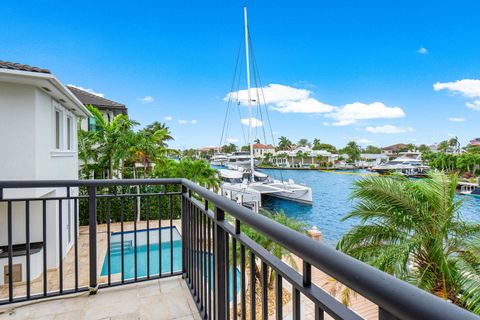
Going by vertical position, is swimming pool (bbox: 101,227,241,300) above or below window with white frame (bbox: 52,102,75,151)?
below

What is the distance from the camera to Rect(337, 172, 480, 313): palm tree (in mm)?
4746

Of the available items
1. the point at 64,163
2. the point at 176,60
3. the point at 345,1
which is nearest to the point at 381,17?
the point at 345,1

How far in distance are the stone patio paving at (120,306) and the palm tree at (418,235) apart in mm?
3627

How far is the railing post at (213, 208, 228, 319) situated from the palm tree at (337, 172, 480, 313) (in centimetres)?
393

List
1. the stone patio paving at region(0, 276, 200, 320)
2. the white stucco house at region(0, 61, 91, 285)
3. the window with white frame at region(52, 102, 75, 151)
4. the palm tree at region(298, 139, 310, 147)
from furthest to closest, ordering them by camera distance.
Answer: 1. the palm tree at region(298, 139, 310, 147)
2. the window with white frame at region(52, 102, 75, 151)
3. the white stucco house at region(0, 61, 91, 285)
4. the stone patio paving at region(0, 276, 200, 320)

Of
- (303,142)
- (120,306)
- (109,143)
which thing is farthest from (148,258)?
(303,142)

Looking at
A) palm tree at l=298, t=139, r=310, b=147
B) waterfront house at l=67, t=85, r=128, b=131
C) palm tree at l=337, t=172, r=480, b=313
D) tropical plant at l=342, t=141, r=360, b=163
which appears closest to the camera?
palm tree at l=337, t=172, r=480, b=313

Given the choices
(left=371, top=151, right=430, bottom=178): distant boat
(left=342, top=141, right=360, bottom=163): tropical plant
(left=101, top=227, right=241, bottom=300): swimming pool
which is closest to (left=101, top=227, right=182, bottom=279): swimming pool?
(left=101, top=227, right=241, bottom=300): swimming pool

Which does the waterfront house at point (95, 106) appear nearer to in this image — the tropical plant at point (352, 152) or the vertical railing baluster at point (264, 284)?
the vertical railing baluster at point (264, 284)

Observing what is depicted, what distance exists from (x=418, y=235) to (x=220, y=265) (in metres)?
5.09

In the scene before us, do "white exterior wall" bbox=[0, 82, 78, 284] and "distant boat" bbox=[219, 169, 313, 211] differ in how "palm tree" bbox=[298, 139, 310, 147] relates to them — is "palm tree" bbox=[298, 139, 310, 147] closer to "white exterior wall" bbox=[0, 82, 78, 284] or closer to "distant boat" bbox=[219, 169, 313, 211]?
"distant boat" bbox=[219, 169, 313, 211]

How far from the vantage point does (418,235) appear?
17.1 feet

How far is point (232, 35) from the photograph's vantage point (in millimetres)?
20844

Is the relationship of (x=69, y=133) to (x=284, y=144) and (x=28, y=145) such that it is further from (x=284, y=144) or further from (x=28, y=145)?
(x=284, y=144)
